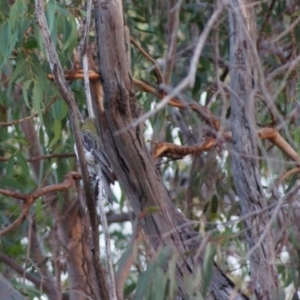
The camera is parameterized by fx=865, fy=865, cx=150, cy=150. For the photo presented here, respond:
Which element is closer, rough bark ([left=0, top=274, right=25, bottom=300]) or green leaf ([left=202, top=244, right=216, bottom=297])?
green leaf ([left=202, top=244, right=216, bottom=297])

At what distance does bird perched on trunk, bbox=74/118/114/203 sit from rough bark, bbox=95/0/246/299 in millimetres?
315

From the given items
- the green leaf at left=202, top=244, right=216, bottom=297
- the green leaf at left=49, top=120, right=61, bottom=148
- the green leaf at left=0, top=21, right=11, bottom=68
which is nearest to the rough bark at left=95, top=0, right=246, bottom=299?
the green leaf at left=202, top=244, right=216, bottom=297

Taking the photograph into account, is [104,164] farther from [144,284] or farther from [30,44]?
[144,284]

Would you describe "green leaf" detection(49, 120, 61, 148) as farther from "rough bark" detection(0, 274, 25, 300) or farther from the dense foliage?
"rough bark" detection(0, 274, 25, 300)

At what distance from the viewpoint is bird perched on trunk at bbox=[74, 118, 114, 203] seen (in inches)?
123

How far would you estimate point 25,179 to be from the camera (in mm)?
4023

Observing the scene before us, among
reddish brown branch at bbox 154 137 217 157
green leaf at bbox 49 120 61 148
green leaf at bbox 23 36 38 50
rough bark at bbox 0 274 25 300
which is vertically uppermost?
green leaf at bbox 23 36 38 50

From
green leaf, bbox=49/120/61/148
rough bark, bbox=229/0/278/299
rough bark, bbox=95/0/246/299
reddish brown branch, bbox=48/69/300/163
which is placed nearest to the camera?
rough bark, bbox=95/0/246/299

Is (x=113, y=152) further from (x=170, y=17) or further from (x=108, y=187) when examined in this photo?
(x=170, y=17)

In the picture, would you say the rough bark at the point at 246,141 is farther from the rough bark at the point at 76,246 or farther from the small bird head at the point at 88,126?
the rough bark at the point at 76,246

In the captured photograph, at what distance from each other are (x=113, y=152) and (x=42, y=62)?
129 cm

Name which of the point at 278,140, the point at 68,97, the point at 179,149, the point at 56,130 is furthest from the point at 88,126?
the point at 68,97

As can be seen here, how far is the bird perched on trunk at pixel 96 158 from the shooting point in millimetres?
3133

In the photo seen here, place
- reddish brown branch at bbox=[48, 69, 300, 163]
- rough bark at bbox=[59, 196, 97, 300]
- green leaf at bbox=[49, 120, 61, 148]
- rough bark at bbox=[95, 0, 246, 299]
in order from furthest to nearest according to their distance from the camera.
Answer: rough bark at bbox=[59, 196, 97, 300]
green leaf at bbox=[49, 120, 61, 148]
reddish brown branch at bbox=[48, 69, 300, 163]
rough bark at bbox=[95, 0, 246, 299]
